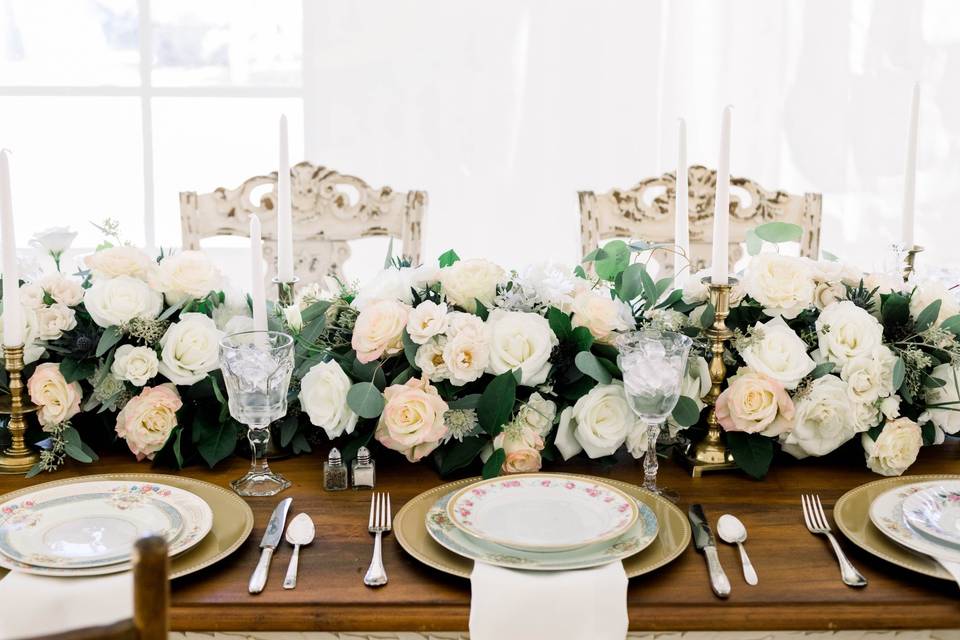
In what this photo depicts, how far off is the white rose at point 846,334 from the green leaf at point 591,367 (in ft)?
1.01

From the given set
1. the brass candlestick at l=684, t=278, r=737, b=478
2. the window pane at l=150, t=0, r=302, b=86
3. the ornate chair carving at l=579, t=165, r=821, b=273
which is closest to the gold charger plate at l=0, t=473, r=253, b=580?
the brass candlestick at l=684, t=278, r=737, b=478

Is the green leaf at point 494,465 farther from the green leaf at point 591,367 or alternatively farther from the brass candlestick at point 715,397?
the brass candlestick at point 715,397

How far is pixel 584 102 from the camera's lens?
3.51m

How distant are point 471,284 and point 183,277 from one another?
0.40 metres

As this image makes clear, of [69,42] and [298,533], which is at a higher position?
[69,42]

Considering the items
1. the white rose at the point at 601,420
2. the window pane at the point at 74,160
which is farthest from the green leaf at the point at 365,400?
the window pane at the point at 74,160

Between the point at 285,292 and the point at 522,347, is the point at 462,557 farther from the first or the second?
the point at 285,292

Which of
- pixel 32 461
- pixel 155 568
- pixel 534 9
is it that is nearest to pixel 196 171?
pixel 534 9

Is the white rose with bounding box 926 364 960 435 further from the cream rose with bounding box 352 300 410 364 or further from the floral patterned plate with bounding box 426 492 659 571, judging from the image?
the cream rose with bounding box 352 300 410 364

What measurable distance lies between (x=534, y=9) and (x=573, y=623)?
2784 millimetres

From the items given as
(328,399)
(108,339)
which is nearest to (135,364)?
(108,339)

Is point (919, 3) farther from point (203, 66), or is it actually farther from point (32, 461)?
point (32, 461)

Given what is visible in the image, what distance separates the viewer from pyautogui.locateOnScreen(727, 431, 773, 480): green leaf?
1.33 meters

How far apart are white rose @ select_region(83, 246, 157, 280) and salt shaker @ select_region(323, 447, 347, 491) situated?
1.28ft
